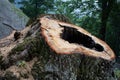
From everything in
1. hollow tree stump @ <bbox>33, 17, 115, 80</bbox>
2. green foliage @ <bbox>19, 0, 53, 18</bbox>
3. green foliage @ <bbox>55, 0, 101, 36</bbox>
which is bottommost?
green foliage @ <bbox>19, 0, 53, 18</bbox>

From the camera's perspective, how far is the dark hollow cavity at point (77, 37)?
683cm

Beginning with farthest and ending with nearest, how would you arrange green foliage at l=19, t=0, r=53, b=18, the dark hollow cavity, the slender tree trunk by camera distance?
green foliage at l=19, t=0, r=53, b=18 → the slender tree trunk → the dark hollow cavity

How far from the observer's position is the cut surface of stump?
604 cm

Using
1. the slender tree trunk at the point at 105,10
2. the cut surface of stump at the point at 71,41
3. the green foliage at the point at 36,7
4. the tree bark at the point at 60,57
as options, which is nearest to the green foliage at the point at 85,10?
the slender tree trunk at the point at 105,10

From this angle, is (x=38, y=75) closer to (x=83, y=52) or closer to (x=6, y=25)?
(x=83, y=52)

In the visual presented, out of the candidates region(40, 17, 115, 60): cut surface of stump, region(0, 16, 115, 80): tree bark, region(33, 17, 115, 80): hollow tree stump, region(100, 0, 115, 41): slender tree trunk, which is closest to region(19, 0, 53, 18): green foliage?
region(100, 0, 115, 41): slender tree trunk

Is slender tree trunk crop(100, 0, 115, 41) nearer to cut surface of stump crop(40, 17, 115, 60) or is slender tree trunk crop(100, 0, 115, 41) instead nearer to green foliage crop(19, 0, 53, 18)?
green foliage crop(19, 0, 53, 18)

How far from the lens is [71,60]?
232 inches

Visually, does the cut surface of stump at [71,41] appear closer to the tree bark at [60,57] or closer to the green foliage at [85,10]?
the tree bark at [60,57]

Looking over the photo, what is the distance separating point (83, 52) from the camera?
606 cm

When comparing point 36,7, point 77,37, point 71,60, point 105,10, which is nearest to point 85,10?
point 105,10

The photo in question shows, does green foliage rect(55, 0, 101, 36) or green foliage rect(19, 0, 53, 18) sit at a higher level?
green foliage rect(55, 0, 101, 36)

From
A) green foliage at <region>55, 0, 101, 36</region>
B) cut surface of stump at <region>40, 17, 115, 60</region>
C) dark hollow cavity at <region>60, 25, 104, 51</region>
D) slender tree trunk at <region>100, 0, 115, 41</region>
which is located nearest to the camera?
cut surface of stump at <region>40, 17, 115, 60</region>

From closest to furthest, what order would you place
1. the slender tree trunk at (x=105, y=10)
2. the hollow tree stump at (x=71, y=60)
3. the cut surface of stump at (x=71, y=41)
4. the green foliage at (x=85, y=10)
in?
the hollow tree stump at (x=71, y=60)
the cut surface of stump at (x=71, y=41)
the slender tree trunk at (x=105, y=10)
the green foliage at (x=85, y=10)
